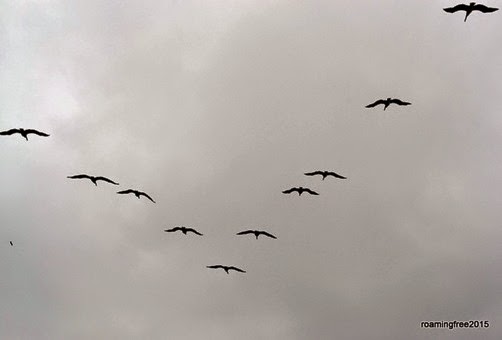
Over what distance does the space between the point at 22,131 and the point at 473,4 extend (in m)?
73.1

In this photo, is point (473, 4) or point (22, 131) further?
point (22, 131)

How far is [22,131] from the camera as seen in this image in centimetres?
10400

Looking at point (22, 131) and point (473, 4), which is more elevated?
point (473, 4)

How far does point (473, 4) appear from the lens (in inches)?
3484
